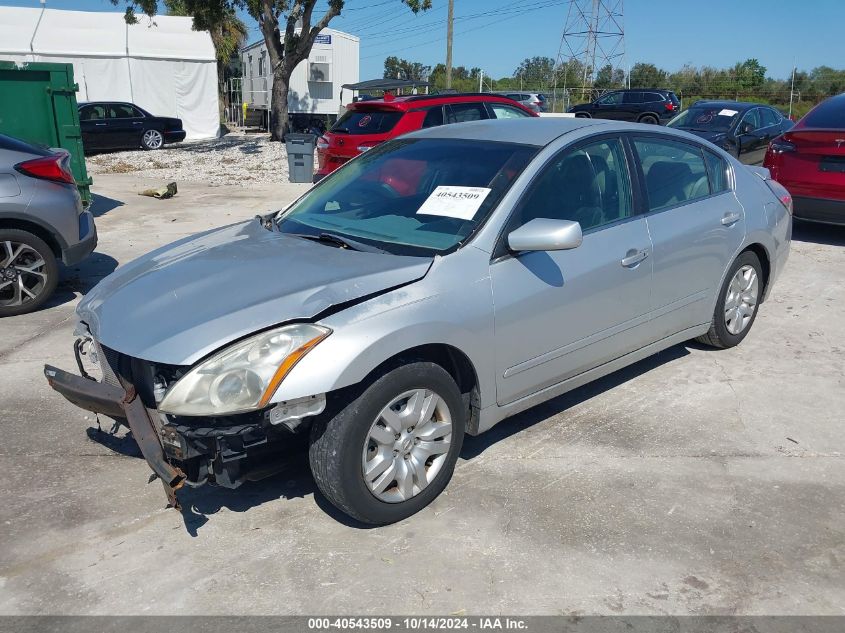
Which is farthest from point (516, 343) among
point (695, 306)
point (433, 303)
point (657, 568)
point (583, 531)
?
point (695, 306)

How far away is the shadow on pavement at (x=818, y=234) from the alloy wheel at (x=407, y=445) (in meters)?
7.65

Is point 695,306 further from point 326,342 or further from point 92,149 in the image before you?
point 92,149

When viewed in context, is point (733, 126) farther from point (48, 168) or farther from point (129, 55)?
point (129, 55)

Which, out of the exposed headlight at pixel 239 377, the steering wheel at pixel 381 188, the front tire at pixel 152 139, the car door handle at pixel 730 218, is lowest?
the front tire at pixel 152 139

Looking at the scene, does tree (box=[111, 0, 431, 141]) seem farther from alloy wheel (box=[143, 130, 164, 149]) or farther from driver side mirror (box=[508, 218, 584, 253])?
driver side mirror (box=[508, 218, 584, 253])

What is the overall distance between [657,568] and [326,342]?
1.62 m

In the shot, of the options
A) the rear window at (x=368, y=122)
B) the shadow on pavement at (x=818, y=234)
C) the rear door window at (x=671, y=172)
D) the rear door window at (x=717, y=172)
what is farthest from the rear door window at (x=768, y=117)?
the rear door window at (x=671, y=172)

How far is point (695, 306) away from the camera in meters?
4.88

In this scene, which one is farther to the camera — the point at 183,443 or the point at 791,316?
the point at 791,316

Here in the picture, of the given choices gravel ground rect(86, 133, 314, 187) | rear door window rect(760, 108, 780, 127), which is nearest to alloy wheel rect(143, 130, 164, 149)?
gravel ground rect(86, 133, 314, 187)

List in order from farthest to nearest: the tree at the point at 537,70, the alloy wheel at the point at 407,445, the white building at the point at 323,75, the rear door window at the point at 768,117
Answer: the tree at the point at 537,70
the white building at the point at 323,75
the rear door window at the point at 768,117
the alloy wheel at the point at 407,445

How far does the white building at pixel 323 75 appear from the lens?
1227 inches

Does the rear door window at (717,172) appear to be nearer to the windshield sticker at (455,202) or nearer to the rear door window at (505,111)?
the windshield sticker at (455,202)

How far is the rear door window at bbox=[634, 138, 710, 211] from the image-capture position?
4547mm
